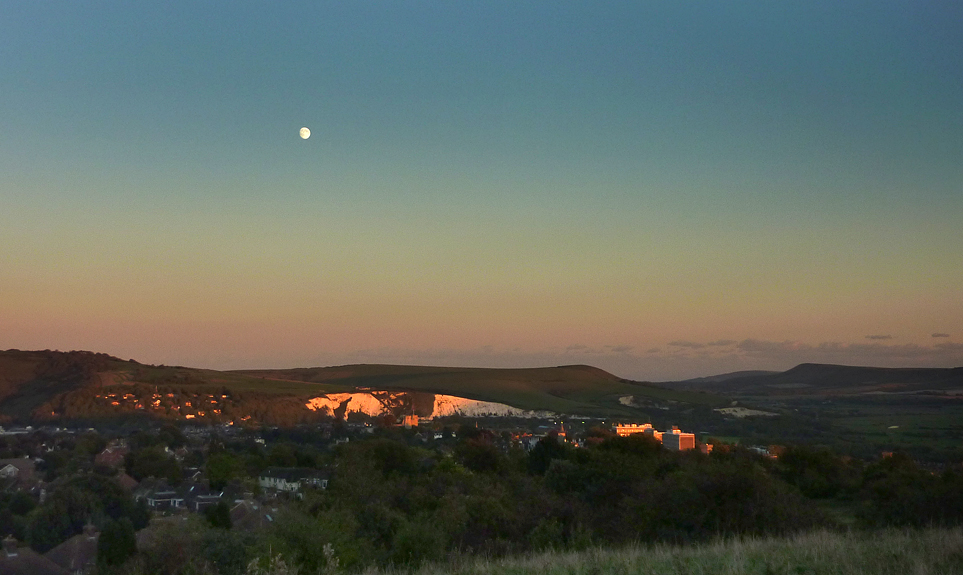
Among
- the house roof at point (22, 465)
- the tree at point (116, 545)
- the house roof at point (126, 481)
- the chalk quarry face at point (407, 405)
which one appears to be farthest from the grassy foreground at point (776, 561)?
the chalk quarry face at point (407, 405)

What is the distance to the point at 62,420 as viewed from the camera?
97875 mm

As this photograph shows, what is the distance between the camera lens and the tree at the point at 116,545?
85.5ft

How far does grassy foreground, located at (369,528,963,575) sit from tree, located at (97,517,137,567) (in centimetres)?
1947

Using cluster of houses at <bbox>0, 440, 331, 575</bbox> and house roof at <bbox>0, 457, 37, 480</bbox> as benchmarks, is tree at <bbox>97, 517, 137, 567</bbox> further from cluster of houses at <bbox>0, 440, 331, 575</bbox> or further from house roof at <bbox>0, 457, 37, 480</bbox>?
house roof at <bbox>0, 457, 37, 480</bbox>

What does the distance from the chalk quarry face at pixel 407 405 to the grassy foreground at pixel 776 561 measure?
106 m

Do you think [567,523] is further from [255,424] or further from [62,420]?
[62,420]

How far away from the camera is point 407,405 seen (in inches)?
4973

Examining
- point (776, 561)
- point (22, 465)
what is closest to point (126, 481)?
point (22, 465)

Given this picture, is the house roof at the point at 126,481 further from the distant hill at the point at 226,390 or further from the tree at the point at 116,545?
the distant hill at the point at 226,390

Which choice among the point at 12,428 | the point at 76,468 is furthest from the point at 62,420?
the point at 76,468

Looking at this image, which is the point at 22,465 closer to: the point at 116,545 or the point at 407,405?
the point at 116,545

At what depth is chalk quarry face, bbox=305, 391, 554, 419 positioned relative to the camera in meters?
119

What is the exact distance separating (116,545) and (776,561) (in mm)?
24236

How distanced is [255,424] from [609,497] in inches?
3201
